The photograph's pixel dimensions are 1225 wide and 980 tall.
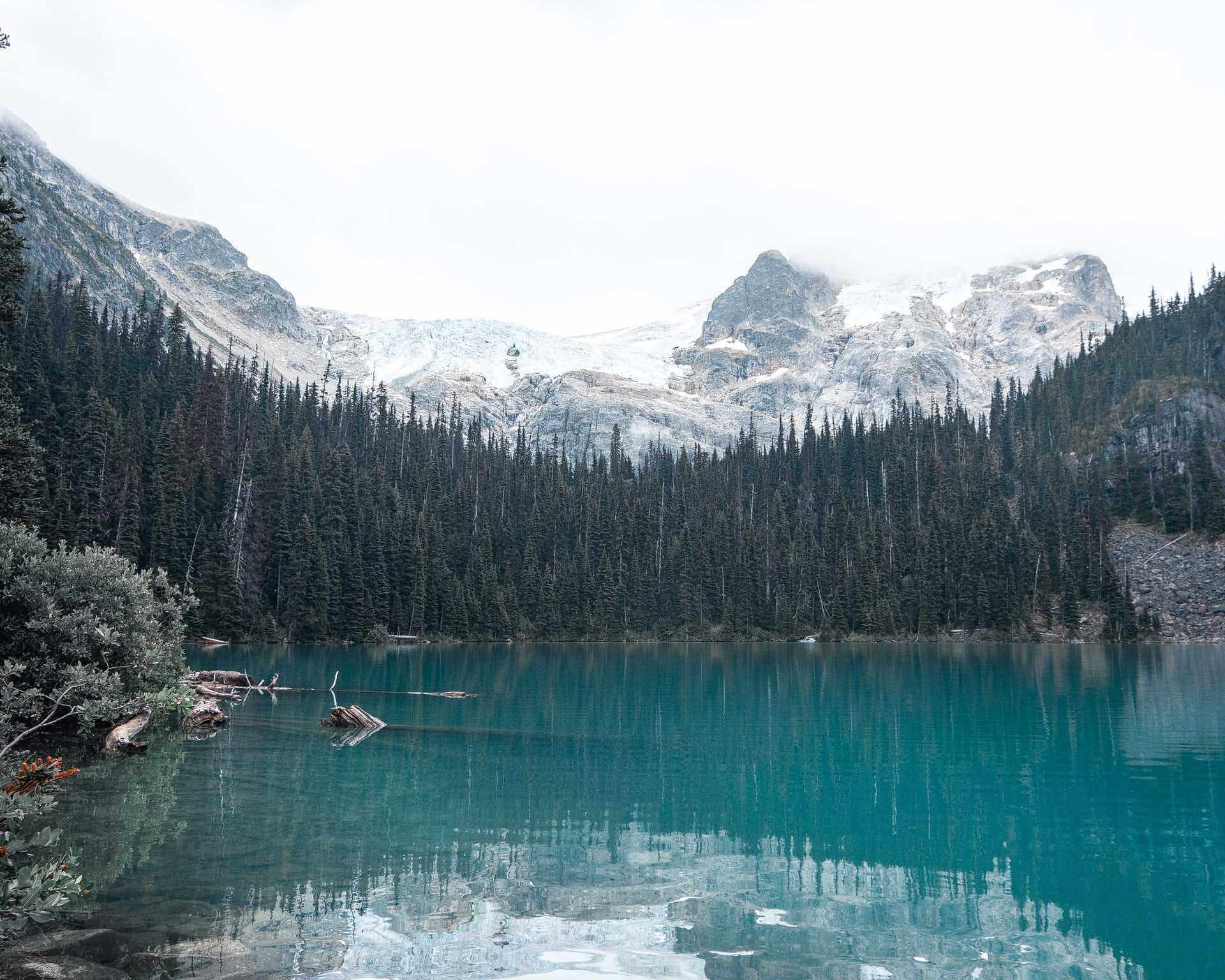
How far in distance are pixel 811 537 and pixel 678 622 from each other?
26877 millimetres

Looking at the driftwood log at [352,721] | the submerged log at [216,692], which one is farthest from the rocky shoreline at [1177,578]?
the submerged log at [216,692]

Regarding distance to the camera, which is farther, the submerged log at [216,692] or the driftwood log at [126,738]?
the submerged log at [216,692]

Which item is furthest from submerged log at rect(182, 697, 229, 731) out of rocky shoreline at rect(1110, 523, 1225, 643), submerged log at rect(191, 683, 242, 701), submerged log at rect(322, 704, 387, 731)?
rocky shoreline at rect(1110, 523, 1225, 643)

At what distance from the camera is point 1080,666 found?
73.6m

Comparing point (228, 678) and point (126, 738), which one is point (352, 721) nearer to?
point (126, 738)

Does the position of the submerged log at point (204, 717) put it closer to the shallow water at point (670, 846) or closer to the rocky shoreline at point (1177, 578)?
the shallow water at point (670, 846)

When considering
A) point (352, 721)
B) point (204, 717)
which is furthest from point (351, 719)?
point (204, 717)

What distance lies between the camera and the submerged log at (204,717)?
108ft

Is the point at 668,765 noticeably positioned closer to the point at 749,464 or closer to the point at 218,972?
the point at 218,972

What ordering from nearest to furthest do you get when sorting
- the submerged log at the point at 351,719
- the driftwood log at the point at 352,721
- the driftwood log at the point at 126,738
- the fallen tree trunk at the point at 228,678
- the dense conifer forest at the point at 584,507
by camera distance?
1. the driftwood log at the point at 126,738
2. the driftwood log at the point at 352,721
3. the submerged log at the point at 351,719
4. the fallen tree trunk at the point at 228,678
5. the dense conifer forest at the point at 584,507

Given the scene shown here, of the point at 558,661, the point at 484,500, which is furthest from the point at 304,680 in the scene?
the point at 484,500

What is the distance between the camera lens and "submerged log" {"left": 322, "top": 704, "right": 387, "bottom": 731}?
3438 cm

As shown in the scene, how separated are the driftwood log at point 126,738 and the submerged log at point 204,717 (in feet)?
12.0

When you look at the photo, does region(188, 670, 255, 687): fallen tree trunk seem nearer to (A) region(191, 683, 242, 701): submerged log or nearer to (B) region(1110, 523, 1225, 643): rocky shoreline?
(A) region(191, 683, 242, 701): submerged log
